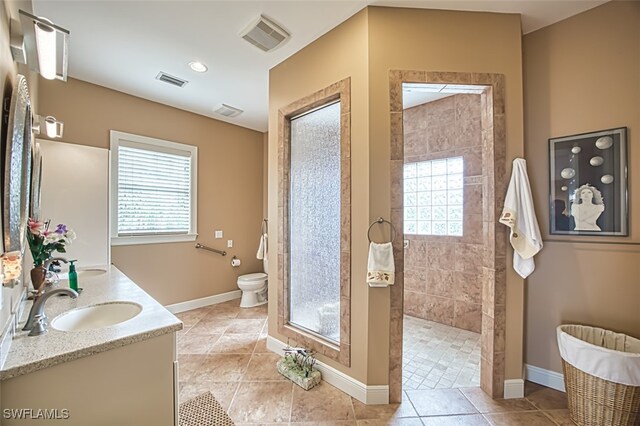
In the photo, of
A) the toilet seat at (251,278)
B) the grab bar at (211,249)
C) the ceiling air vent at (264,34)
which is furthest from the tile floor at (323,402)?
the ceiling air vent at (264,34)

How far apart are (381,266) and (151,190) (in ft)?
10.2

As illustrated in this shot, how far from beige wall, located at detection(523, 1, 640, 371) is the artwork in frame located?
1.9 inches

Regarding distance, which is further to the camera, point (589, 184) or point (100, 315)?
point (589, 184)

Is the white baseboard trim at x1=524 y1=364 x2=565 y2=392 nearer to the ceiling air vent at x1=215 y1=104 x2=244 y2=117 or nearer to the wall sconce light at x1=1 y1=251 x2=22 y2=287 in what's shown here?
the wall sconce light at x1=1 y1=251 x2=22 y2=287

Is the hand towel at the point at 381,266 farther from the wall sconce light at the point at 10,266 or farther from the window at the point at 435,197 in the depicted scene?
the window at the point at 435,197

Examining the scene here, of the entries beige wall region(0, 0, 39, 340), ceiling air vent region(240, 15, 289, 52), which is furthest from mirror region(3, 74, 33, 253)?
ceiling air vent region(240, 15, 289, 52)

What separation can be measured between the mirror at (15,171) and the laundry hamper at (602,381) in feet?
9.69

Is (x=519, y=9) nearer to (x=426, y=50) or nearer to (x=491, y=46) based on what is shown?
(x=491, y=46)

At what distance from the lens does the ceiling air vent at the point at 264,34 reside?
2.01m

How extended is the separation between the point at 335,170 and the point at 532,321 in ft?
6.51

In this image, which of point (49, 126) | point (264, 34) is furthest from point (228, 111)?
point (49, 126)

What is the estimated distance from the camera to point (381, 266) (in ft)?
5.85

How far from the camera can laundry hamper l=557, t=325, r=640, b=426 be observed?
4.82 feet
